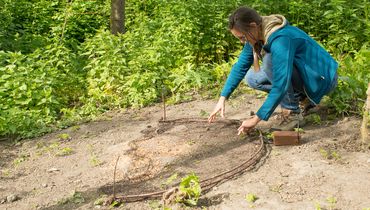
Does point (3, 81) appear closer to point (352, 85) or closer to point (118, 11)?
point (118, 11)

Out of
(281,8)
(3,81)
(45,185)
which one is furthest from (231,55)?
(45,185)

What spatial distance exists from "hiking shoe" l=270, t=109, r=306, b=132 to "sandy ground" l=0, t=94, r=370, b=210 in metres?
0.14

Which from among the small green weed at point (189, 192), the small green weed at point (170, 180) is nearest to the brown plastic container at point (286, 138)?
the small green weed at point (170, 180)

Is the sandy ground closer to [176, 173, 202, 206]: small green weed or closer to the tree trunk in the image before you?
[176, 173, 202, 206]: small green weed

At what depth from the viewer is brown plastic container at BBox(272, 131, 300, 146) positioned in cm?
434

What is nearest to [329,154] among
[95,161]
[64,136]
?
[95,161]

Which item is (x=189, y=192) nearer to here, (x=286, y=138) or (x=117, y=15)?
(x=286, y=138)

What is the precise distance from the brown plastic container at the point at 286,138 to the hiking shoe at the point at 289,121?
25 centimetres

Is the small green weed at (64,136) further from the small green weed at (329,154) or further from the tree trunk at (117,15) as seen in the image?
the tree trunk at (117,15)

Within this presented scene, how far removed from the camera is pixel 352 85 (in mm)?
4949

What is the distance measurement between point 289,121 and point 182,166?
1.24m

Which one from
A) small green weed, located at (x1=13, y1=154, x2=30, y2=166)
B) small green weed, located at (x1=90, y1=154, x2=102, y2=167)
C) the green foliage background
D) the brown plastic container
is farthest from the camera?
the green foliage background

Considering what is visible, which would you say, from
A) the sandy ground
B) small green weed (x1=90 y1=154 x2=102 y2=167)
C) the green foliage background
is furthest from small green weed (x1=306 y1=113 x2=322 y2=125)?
small green weed (x1=90 y1=154 x2=102 y2=167)

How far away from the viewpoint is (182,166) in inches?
164
